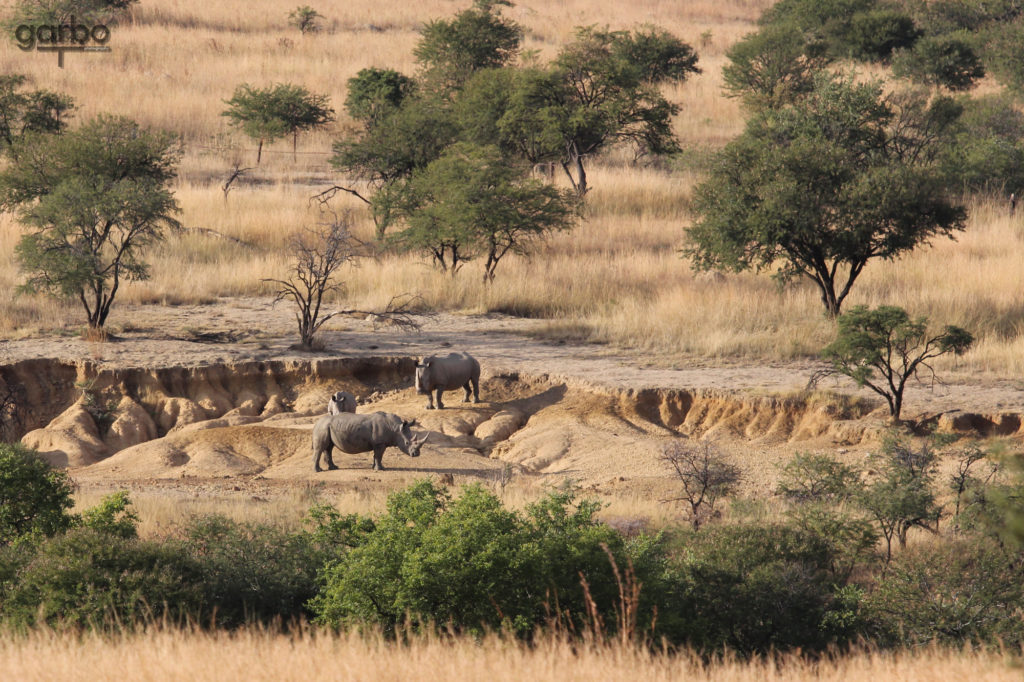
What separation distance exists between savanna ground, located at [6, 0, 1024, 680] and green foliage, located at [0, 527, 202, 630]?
29.7 inches

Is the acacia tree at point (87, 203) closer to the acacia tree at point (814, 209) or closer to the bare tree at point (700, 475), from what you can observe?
the acacia tree at point (814, 209)

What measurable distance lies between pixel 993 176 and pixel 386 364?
2082 centimetres

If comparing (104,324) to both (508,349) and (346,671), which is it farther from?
(346,671)

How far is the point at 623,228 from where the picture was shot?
96.1 feet

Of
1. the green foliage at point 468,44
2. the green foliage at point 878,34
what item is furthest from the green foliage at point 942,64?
the green foliage at point 468,44


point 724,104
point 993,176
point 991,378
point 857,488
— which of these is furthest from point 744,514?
point 724,104

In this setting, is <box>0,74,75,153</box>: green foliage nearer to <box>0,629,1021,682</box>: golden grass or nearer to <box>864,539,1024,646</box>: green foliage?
<box>0,629,1021,682</box>: golden grass

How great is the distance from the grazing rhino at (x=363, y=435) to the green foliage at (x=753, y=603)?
17.0ft

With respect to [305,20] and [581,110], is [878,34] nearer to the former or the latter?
[581,110]

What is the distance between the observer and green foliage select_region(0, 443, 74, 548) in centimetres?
1109

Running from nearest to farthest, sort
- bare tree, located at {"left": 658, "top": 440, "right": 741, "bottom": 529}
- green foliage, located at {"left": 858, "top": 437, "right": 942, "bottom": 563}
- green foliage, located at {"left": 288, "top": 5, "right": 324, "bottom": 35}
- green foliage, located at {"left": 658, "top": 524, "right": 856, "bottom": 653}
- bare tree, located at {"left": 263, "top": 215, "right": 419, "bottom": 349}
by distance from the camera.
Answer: green foliage, located at {"left": 658, "top": 524, "right": 856, "bottom": 653} → green foliage, located at {"left": 858, "top": 437, "right": 942, "bottom": 563} → bare tree, located at {"left": 658, "top": 440, "right": 741, "bottom": 529} → bare tree, located at {"left": 263, "top": 215, "right": 419, "bottom": 349} → green foliage, located at {"left": 288, "top": 5, "right": 324, "bottom": 35}

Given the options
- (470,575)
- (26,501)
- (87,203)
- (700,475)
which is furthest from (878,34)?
(470,575)

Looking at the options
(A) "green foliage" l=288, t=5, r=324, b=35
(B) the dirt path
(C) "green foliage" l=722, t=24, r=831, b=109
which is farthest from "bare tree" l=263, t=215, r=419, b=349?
(A) "green foliage" l=288, t=5, r=324, b=35

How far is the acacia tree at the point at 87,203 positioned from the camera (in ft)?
63.8
